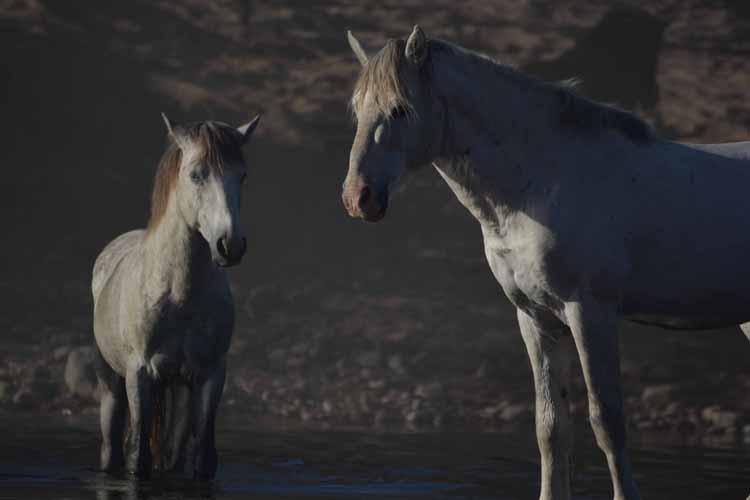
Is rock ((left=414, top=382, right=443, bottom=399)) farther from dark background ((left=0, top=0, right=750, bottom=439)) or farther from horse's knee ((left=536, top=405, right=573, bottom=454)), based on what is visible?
horse's knee ((left=536, top=405, right=573, bottom=454))

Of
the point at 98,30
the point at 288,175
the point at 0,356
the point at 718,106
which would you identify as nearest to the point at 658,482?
the point at 0,356

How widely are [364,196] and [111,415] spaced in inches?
128

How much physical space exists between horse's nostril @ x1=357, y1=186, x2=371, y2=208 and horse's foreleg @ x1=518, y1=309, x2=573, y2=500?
0.88 meters

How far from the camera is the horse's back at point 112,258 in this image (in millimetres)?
8172

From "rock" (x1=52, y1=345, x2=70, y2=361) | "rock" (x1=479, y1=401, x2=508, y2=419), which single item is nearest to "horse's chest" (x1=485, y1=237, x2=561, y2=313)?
"rock" (x1=479, y1=401, x2=508, y2=419)

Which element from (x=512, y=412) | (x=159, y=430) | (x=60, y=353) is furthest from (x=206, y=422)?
(x=60, y=353)

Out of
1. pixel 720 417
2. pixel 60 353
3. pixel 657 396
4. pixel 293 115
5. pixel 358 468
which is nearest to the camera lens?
pixel 358 468

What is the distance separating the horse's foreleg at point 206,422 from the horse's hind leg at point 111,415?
2.24ft

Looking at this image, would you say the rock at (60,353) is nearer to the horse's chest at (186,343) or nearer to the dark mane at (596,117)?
the horse's chest at (186,343)

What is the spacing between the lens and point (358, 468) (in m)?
7.45

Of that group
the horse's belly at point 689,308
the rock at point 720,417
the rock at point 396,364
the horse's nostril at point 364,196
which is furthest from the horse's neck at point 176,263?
the rock at point 396,364

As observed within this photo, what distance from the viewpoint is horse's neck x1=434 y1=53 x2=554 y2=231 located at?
17.3ft

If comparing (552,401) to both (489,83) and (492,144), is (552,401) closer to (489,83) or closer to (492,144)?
(492,144)

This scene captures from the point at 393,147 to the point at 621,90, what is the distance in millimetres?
11673
